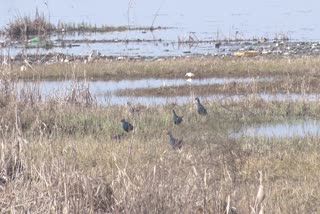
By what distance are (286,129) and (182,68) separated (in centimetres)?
856

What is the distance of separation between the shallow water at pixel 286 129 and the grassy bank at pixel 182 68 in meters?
5.95

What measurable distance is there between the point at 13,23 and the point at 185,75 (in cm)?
1384

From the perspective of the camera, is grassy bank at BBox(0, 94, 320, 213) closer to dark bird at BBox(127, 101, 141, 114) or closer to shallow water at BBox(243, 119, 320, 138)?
shallow water at BBox(243, 119, 320, 138)

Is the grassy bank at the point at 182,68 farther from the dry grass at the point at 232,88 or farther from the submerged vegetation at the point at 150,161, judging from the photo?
the submerged vegetation at the point at 150,161

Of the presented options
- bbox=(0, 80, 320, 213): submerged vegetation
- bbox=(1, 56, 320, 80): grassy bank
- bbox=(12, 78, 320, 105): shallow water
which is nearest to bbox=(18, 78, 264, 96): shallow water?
bbox=(12, 78, 320, 105): shallow water

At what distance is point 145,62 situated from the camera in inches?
819

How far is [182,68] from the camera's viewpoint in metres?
19.3

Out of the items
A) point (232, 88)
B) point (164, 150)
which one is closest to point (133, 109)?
point (164, 150)

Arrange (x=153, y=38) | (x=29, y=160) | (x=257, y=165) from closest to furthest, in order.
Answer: (x=29, y=160)
(x=257, y=165)
(x=153, y=38)

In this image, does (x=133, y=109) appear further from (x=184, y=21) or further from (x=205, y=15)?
(x=205, y=15)

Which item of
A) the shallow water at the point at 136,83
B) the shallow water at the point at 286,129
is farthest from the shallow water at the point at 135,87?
the shallow water at the point at 286,129

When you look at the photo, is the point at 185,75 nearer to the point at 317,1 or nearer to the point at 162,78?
the point at 162,78

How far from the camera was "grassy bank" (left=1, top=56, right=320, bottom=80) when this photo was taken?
18094mm

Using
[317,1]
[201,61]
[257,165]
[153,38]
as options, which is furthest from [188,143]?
[317,1]
